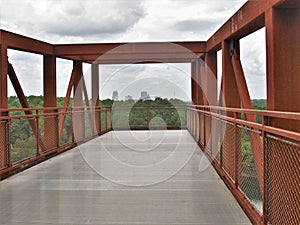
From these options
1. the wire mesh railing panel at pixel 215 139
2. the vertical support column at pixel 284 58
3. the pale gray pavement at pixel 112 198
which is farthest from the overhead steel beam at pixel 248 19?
the pale gray pavement at pixel 112 198

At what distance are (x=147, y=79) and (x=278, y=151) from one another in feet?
29.3

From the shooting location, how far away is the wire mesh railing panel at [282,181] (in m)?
2.44

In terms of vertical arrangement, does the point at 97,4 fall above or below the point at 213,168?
above

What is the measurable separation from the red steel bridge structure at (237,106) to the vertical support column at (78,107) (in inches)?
1.0

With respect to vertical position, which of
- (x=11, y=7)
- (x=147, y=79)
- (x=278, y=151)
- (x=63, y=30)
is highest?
(x=11, y=7)

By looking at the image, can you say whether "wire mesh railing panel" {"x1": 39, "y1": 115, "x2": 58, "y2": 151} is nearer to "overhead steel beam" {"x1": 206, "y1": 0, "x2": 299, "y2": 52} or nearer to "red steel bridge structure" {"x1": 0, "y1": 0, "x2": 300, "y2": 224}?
"red steel bridge structure" {"x1": 0, "y1": 0, "x2": 300, "y2": 224}

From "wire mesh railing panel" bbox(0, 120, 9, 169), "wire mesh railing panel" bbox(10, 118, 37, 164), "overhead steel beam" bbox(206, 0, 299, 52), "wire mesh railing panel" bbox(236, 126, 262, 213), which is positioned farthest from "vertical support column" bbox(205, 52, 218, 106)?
"wire mesh railing panel" bbox(0, 120, 9, 169)

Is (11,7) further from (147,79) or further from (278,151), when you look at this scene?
(278,151)

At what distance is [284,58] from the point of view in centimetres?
354

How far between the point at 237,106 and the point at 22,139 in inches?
136

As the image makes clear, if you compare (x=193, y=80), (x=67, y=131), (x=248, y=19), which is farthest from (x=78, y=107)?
(x=248, y=19)

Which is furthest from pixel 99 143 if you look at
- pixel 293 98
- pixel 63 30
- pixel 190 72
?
pixel 293 98

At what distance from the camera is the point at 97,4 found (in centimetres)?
814

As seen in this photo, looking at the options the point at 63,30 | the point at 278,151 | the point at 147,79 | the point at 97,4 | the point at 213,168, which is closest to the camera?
the point at 278,151
